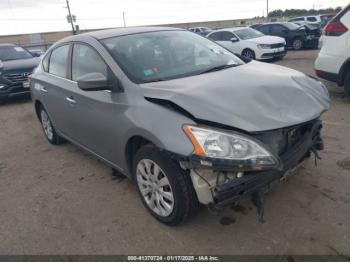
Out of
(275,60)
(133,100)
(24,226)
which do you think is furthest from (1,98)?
(275,60)

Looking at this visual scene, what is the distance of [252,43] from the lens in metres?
12.4

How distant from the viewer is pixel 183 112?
2.46m

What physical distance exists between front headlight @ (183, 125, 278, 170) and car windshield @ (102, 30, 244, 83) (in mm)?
958

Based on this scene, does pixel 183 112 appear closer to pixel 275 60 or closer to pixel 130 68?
pixel 130 68

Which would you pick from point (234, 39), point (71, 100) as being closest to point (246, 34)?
point (234, 39)

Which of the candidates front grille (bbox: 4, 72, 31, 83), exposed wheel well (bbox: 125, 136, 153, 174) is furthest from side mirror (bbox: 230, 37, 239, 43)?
exposed wheel well (bbox: 125, 136, 153, 174)

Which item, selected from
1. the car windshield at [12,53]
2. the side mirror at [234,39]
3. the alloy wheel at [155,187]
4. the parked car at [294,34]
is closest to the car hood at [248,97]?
the alloy wheel at [155,187]

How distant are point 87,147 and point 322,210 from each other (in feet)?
8.76

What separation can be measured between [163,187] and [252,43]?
1092 centimetres

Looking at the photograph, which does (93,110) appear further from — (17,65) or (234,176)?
(17,65)

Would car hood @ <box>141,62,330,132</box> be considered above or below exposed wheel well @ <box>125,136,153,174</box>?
above

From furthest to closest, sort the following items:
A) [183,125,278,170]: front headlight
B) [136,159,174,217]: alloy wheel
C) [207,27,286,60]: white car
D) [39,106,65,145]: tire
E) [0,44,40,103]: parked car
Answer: [207,27,286,60]: white car < [0,44,40,103]: parked car < [39,106,65,145]: tire < [136,159,174,217]: alloy wheel < [183,125,278,170]: front headlight

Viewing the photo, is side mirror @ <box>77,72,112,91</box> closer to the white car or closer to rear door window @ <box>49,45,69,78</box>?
rear door window @ <box>49,45,69,78</box>

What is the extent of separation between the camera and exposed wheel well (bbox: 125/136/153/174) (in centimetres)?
284
